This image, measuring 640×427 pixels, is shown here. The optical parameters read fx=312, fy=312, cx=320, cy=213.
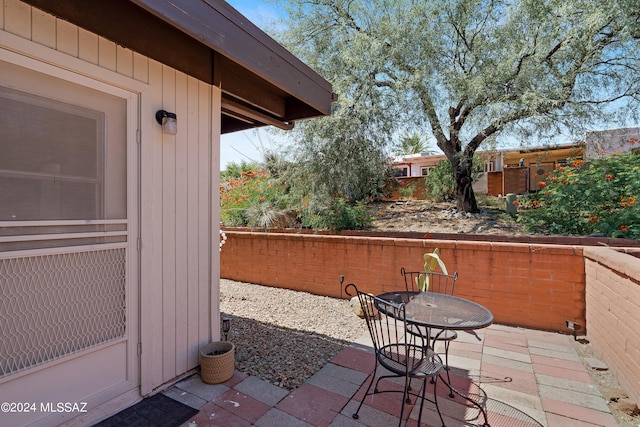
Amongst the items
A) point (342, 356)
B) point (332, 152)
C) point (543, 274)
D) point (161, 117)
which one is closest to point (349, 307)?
point (342, 356)

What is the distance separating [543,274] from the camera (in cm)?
374

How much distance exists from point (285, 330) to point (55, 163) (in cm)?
280

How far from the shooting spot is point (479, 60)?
19.8ft

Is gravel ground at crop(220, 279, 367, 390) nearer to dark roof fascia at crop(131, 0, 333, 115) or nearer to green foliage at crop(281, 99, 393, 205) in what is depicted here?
green foliage at crop(281, 99, 393, 205)

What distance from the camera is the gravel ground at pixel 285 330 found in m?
2.86

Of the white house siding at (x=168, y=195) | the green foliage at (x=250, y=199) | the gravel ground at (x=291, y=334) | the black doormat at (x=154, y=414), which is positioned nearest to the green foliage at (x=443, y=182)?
the green foliage at (x=250, y=199)

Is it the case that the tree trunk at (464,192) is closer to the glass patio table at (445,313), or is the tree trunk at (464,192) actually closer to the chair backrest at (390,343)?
the glass patio table at (445,313)

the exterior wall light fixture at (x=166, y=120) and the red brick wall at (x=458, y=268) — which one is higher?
the exterior wall light fixture at (x=166, y=120)

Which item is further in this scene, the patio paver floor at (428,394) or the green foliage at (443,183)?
the green foliage at (443,183)

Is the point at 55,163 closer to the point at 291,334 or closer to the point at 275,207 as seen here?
the point at 291,334

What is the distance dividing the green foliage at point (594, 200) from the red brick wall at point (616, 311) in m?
1.57

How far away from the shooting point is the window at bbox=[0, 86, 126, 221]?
5.74 ft

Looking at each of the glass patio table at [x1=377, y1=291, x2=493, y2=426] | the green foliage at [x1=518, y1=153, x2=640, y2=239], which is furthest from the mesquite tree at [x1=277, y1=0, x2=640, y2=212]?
the glass patio table at [x1=377, y1=291, x2=493, y2=426]

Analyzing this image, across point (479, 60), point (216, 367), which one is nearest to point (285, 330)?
point (216, 367)
